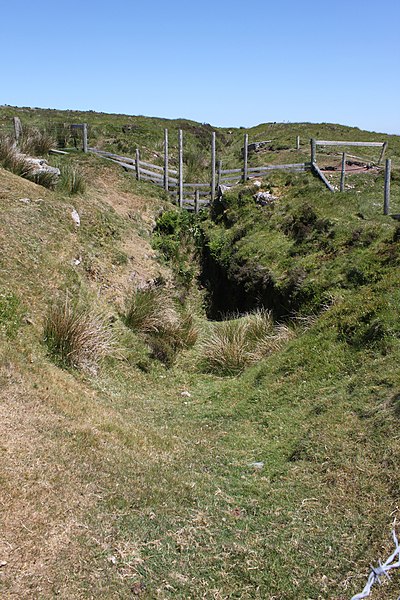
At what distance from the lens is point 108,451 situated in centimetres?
625

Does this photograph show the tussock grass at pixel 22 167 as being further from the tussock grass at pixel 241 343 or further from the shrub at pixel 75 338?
the tussock grass at pixel 241 343

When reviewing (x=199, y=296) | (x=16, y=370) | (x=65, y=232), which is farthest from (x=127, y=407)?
(x=199, y=296)

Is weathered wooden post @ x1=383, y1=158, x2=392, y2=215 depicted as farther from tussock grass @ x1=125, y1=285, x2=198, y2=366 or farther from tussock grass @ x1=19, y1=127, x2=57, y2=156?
tussock grass @ x1=19, y1=127, x2=57, y2=156

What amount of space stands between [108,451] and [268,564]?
7.54 ft

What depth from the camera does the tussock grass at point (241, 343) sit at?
10.6 meters

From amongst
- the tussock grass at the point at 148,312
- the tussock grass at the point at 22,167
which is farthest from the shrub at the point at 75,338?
the tussock grass at the point at 22,167

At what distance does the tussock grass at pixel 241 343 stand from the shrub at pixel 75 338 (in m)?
2.15

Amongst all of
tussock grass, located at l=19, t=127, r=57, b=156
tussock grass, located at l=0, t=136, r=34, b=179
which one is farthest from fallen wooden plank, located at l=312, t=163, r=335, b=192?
tussock grass, located at l=19, t=127, r=57, b=156

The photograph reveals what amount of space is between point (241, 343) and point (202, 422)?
111 inches

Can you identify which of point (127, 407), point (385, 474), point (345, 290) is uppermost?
point (345, 290)


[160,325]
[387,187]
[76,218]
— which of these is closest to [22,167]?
[76,218]

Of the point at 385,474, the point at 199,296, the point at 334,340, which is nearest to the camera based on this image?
the point at 385,474

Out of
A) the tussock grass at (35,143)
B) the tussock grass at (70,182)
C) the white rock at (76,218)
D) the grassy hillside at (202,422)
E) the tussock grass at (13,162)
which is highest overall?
the tussock grass at (35,143)

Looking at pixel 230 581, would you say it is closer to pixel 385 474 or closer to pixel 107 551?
pixel 107 551
